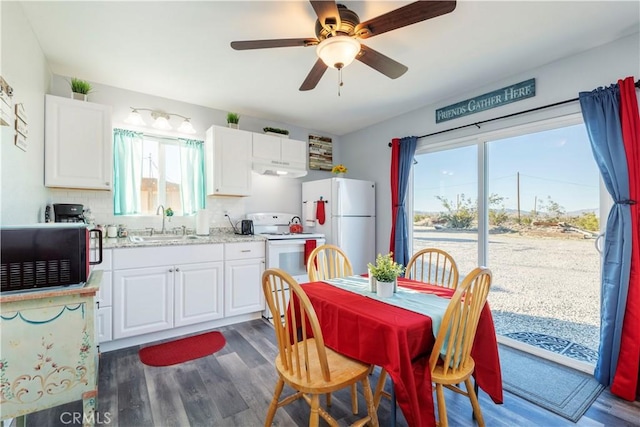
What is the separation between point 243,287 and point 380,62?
2504 mm

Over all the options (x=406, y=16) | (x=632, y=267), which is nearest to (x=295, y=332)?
(x=406, y=16)

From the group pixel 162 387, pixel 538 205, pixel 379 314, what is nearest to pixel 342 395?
pixel 379 314

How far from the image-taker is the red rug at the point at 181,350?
7.84 ft

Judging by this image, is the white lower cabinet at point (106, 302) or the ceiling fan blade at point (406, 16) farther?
the white lower cabinet at point (106, 302)

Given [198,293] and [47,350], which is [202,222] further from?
[47,350]

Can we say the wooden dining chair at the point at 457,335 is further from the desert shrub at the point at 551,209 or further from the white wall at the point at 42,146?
the white wall at the point at 42,146

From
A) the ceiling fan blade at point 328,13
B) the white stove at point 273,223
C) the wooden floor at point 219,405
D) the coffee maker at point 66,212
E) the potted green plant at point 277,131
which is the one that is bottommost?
the wooden floor at point 219,405

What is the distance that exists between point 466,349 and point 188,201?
3148 millimetres

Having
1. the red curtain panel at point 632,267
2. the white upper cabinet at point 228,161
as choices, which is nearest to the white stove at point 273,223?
the white upper cabinet at point 228,161

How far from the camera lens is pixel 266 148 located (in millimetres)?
3707

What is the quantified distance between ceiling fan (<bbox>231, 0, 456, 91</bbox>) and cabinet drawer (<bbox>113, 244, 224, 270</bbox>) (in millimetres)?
1898

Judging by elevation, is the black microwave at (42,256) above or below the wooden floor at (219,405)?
above

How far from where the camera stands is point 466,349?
144 centimetres

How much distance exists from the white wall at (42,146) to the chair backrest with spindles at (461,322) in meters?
2.32
